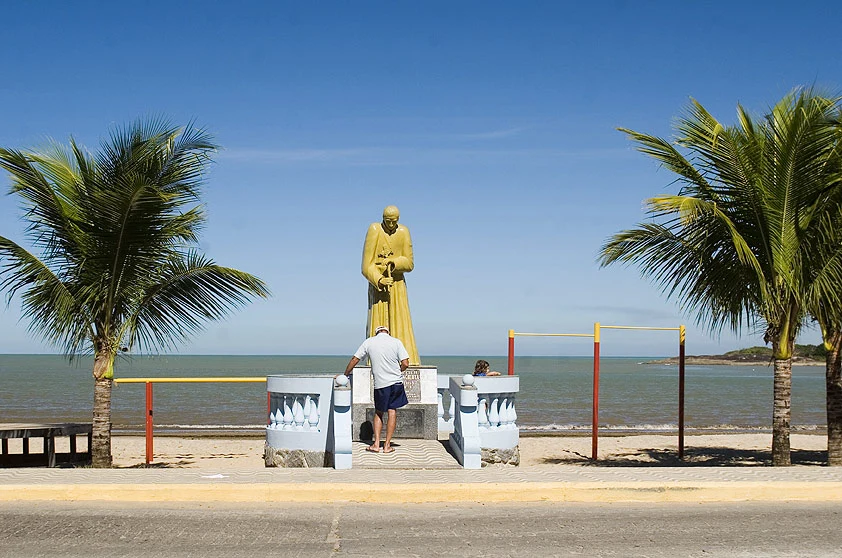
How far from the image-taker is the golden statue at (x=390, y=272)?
14352mm

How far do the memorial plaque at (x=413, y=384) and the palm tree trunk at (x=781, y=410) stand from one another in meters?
5.01

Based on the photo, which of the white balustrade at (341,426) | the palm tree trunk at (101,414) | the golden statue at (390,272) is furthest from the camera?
the golden statue at (390,272)

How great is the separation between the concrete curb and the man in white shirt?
2.53m

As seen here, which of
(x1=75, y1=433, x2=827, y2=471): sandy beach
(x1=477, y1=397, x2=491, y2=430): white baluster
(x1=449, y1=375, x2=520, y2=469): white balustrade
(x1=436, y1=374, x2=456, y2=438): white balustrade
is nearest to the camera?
(x1=449, y1=375, x2=520, y2=469): white balustrade

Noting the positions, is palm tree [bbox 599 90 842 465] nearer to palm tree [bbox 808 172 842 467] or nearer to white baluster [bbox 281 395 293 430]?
palm tree [bbox 808 172 842 467]

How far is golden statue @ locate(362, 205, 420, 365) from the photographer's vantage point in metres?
14.4

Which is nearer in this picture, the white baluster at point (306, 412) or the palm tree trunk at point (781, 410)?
the white baluster at point (306, 412)

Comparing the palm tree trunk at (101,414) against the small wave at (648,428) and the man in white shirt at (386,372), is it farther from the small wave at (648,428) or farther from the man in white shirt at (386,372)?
the small wave at (648,428)

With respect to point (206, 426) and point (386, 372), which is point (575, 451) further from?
point (206, 426)

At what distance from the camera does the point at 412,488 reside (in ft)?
30.1

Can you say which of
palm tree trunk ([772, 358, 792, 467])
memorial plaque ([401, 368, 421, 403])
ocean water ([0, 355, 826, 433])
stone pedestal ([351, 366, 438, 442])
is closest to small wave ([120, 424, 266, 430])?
ocean water ([0, 355, 826, 433])

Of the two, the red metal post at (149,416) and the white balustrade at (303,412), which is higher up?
the white balustrade at (303,412)

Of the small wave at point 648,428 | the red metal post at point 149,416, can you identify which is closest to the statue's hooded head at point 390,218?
the red metal post at point 149,416

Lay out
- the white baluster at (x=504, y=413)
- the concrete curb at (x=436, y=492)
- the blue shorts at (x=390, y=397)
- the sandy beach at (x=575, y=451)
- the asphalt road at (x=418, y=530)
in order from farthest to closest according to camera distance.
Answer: the sandy beach at (x=575, y=451) < the white baluster at (x=504, y=413) < the blue shorts at (x=390, y=397) < the concrete curb at (x=436, y=492) < the asphalt road at (x=418, y=530)
